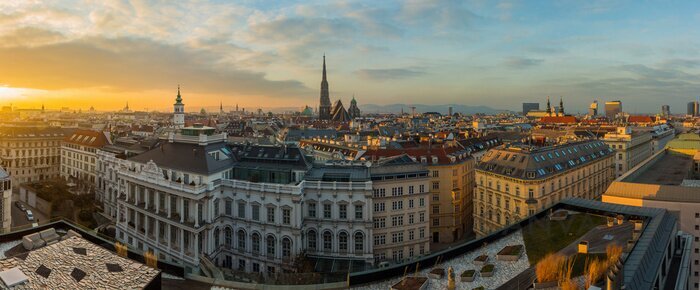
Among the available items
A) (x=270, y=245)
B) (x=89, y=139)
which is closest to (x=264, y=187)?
(x=270, y=245)

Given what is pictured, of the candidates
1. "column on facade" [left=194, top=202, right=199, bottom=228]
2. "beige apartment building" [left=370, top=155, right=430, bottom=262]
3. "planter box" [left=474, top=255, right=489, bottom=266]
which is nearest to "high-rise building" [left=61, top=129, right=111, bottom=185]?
"column on facade" [left=194, top=202, right=199, bottom=228]

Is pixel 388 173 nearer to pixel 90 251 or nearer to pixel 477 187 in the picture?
pixel 477 187

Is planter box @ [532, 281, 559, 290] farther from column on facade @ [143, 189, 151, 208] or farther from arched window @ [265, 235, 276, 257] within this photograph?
column on facade @ [143, 189, 151, 208]

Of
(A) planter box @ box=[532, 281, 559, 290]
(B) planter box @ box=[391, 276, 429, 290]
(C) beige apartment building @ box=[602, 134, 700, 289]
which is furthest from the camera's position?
(C) beige apartment building @ box=[602, 134, 700, 289]

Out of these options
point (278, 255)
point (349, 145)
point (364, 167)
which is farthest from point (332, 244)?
point (349, 145)

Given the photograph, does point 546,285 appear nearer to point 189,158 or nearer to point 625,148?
point 189,158

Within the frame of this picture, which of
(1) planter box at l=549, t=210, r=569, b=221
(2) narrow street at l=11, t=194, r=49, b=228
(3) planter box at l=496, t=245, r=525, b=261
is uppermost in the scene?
(1) planter box at l=549, t=210, r=569, b=221
